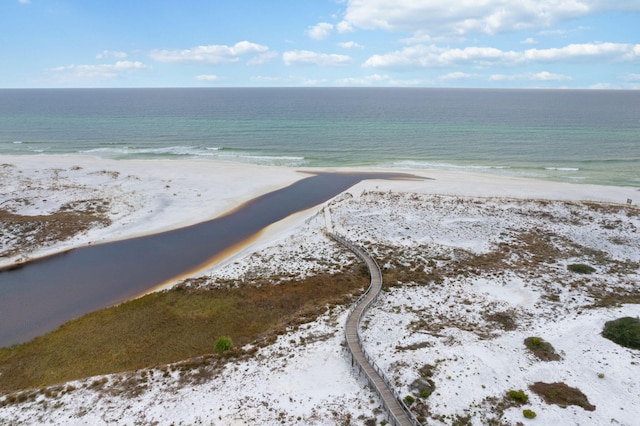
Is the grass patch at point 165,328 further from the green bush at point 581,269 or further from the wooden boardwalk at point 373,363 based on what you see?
the green bush at point 581,269

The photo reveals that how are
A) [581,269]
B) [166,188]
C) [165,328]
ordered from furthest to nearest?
[166,188] → [581,269] → [165,328]

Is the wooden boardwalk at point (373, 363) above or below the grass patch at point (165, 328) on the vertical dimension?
above

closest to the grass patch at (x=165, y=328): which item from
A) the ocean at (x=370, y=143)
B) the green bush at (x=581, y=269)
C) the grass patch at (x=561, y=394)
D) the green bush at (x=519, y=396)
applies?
the green bush at (x=519, y=396)

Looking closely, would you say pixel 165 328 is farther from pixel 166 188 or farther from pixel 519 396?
pixel 166 188

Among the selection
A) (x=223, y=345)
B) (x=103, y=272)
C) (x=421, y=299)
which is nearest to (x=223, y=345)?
(x=223, y=345)

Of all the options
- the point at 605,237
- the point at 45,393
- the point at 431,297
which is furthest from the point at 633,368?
the point at 45,393

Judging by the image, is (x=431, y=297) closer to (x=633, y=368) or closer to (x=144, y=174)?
(x=633, y=368)
